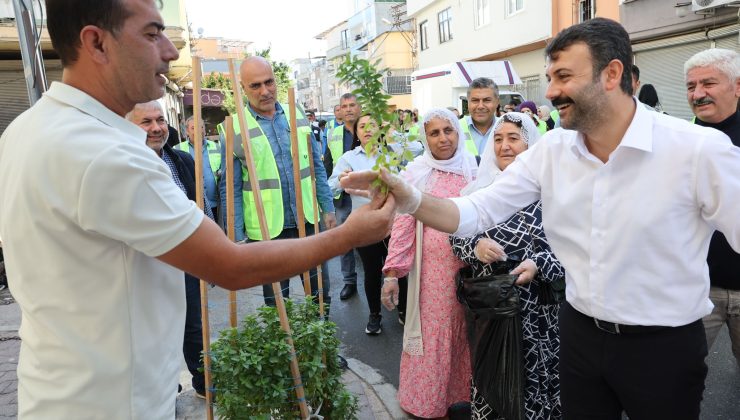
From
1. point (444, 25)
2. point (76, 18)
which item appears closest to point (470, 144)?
point (76, 18)

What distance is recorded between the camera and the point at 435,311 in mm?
3322


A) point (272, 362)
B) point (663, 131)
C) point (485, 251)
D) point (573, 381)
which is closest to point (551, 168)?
point (663, 131)

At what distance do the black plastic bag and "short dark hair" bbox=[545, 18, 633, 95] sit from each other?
119 cm

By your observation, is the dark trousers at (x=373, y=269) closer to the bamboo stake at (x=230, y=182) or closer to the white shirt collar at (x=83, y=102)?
the bamboo stake at (x=230, y=182)

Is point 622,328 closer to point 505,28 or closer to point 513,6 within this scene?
point 505,28

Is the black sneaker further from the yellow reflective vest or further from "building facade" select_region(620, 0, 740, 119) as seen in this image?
"building facade" select_region(620, 0, 740, 119)

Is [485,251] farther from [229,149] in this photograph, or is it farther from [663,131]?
[229,149]

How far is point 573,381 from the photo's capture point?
2.18 meters

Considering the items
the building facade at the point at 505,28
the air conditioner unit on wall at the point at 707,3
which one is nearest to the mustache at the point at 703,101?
the air conditioner unit on wall at the point at 707,3

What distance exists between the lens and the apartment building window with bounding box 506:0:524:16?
783 inches

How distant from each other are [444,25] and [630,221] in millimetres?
25835

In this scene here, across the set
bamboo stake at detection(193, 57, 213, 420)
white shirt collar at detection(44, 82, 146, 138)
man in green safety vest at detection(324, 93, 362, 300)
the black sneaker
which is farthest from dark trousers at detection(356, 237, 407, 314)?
white shirt collar at detection(44, 82, 146, 138)

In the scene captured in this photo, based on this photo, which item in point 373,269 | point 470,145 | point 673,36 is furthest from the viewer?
point 673,36

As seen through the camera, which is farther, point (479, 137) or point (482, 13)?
point (482, 13)
